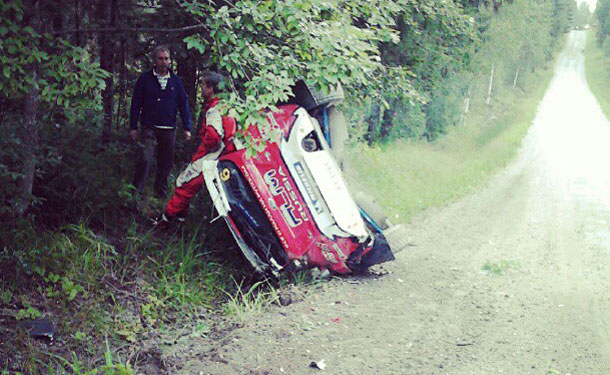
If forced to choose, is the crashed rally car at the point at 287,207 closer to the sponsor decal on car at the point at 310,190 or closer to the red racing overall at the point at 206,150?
the sponsor decal on car at the point at 310,190

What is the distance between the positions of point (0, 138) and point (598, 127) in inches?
1151

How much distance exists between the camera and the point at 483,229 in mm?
9391

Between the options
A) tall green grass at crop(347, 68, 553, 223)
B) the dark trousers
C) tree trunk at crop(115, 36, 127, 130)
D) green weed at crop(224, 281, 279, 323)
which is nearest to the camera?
green weed at crop(224, 281, 279, 323)

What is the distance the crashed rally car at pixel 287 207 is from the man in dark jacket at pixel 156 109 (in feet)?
3.71

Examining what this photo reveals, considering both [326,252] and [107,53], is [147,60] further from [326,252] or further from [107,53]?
[326,252]

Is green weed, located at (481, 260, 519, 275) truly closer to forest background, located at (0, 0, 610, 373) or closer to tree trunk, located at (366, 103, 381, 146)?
forest background, located at (0, 0, 610, 373)

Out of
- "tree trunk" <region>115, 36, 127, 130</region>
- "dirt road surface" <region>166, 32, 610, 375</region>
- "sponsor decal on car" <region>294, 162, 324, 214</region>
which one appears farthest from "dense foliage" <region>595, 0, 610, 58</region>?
"sponsor decal on car" <region>294, 162, 324, 214</region>

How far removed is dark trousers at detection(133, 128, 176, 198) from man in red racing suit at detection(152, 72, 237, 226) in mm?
687

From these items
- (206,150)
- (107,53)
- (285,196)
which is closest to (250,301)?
(285,196)

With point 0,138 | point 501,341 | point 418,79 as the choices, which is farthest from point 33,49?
point 418,79

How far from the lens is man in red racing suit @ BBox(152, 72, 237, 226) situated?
20.6 feet

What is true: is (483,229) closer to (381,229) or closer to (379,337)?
(381,229)

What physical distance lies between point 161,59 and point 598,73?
2720 inches

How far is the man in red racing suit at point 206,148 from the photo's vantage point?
627cm
